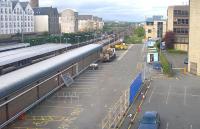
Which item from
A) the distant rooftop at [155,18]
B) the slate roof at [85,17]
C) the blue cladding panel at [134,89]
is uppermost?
the slate roof at [85,17]

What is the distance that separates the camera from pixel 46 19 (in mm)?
106062

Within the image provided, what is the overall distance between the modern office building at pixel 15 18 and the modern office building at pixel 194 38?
149ft

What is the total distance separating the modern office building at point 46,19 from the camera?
106125mm

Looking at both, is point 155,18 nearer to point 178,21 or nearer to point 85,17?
point 178,21

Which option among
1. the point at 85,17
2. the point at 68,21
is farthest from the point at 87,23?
the point at 68,21

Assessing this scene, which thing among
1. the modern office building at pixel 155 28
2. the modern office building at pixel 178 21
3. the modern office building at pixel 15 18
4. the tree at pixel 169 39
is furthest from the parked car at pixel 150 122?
the modern office building at pixel 155 28

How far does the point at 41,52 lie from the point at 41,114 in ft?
69.1

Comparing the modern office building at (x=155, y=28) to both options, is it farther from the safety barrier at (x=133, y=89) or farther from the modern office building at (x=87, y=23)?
the safety barrier at (x=133, y=89)

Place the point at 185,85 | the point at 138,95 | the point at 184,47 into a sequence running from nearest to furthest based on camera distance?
the point at 138,95
the point at 185,85
the point at 184,47

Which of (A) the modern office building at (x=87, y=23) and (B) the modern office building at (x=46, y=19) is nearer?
(B) the modern office building at (x=46, y=19)

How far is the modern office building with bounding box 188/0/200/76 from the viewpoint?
38.6 m

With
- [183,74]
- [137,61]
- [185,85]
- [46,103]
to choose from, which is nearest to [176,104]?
[185,85]

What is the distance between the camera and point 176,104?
25.9 meters

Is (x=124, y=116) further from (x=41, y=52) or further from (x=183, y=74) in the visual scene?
(x=41, y=52)
